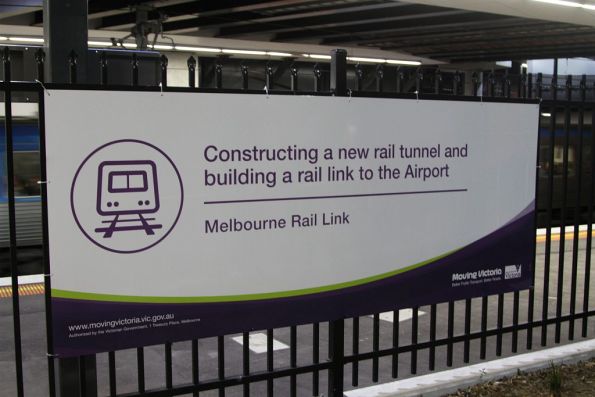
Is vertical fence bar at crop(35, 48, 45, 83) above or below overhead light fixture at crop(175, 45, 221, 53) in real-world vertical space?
below

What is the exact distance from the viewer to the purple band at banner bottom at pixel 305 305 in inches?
114

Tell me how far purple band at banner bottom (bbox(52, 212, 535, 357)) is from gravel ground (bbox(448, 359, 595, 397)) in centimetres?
66

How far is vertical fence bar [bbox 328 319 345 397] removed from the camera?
12.1 ft

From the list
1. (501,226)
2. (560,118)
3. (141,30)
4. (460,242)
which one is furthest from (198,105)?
(560,118)

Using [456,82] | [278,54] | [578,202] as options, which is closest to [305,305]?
[456,82]

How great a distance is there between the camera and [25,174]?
31.4 ft

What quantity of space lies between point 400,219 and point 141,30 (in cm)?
865

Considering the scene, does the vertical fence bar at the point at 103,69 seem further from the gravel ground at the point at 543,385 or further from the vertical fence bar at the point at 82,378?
the gravel ground at the point at 543,385

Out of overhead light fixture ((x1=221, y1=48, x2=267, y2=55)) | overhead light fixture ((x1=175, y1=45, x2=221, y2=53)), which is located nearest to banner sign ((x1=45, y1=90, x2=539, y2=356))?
overhead light fixture ((x1=221, y1=48, x2=267, y2=55))

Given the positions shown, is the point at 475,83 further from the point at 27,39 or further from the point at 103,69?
the point at 27,39

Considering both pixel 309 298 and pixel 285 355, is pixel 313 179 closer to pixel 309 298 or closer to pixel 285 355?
pixel 309 298

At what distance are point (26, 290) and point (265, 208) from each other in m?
4.86

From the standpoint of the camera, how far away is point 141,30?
11.1 m

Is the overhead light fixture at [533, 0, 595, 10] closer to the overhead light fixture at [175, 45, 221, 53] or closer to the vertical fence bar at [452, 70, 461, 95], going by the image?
the vertical fence bar at [452, 70, 461, 95]
